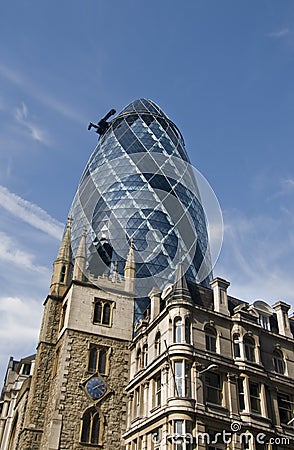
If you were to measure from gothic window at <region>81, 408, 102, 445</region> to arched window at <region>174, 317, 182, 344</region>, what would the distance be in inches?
374

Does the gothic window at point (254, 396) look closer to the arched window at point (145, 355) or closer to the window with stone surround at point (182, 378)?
the window with stone surround at point (182, 378)

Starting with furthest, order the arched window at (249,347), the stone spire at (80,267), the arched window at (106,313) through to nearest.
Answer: the stone spire at (80,267), the arched window at (106,313), the arched window at (249,347)

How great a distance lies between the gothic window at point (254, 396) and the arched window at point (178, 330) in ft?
16.7

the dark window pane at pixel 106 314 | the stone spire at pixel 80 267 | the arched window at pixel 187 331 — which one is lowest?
the arched window at pixel 187 331

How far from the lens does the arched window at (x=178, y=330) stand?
93.1 feet

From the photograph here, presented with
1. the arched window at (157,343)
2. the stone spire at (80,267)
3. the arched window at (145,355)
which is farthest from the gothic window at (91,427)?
the stone spire at (80,267)

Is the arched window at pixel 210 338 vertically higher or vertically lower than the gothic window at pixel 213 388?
higher

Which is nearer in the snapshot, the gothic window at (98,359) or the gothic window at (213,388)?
the gothic window at (213,388)

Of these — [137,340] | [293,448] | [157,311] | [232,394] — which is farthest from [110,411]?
[293,448]

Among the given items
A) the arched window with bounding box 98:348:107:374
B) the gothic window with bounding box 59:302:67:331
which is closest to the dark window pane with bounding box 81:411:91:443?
the arched window with bounding box 98:348:107:374

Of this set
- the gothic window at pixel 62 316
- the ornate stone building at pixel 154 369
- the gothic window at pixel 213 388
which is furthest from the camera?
the gothic window at pixel 62 316

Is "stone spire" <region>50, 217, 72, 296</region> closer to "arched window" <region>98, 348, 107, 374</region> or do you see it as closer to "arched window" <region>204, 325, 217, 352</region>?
"arched window" <region>98, 348, 107, 374</region>

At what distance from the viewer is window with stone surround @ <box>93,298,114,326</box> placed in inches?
1483

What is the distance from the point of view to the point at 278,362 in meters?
32.1
